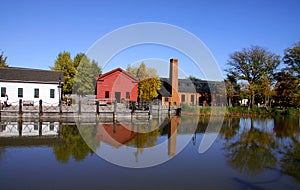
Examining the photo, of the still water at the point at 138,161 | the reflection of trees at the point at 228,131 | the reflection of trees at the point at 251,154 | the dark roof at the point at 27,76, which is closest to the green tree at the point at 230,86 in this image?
the reflection of trees at the point at 228,131

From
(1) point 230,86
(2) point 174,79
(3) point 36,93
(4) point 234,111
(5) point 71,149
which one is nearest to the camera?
(5) point 71,149

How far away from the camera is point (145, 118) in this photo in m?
28.2

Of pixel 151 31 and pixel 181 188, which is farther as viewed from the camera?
pixel 151 31

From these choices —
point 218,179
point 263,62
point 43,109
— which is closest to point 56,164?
point 218,179

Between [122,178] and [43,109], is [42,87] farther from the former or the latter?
[122,178]

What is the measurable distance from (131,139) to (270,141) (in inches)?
339

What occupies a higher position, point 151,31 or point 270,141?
point 151,31

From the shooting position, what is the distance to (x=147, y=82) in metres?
39.1

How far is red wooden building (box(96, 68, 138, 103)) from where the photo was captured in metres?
35.5

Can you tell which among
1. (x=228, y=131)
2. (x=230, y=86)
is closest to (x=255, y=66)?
(x=230, y=86)

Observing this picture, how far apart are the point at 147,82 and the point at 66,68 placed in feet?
55.2

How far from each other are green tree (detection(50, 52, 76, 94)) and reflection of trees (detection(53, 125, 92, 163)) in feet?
100

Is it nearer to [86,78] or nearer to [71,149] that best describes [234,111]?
[86,78]

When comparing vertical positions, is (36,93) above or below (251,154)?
above
